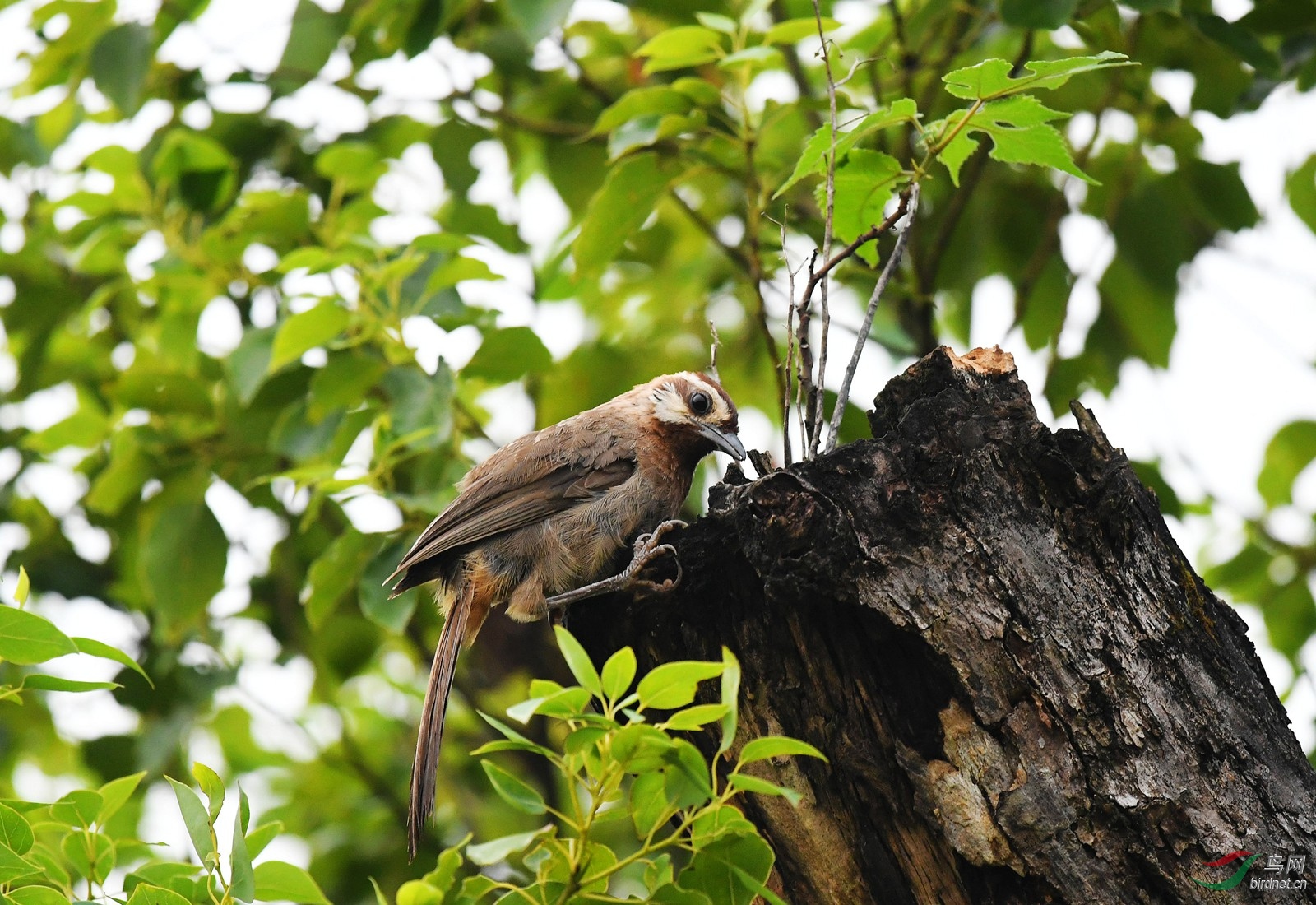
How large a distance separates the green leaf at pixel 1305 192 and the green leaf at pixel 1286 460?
0.95 m

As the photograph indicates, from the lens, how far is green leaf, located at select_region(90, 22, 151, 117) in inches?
199

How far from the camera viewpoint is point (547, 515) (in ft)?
15.4

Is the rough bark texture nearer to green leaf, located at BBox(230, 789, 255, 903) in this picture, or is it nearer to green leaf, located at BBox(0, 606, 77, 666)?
green leaf, located at BBox(230, 789, 255, 903)

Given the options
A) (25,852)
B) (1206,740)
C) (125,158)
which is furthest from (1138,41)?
(25,852)

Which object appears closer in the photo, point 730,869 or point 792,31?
point 730,869

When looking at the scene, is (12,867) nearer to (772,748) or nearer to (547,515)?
(772,748)

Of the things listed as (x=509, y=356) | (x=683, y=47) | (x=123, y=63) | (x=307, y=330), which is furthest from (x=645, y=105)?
(x=123, y=63)

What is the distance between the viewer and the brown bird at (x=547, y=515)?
4473mm

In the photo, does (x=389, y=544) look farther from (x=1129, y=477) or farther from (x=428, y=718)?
(x=1129, y=477)

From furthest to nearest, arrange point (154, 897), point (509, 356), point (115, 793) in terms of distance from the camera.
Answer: point (509, 356)
point (115, 793)
point (154, 897)

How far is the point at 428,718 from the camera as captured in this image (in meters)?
4.16

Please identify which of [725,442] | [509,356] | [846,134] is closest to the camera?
[846,134]

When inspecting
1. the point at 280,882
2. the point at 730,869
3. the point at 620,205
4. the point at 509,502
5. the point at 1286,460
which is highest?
the point at 620,205

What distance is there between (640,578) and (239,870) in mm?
1220
